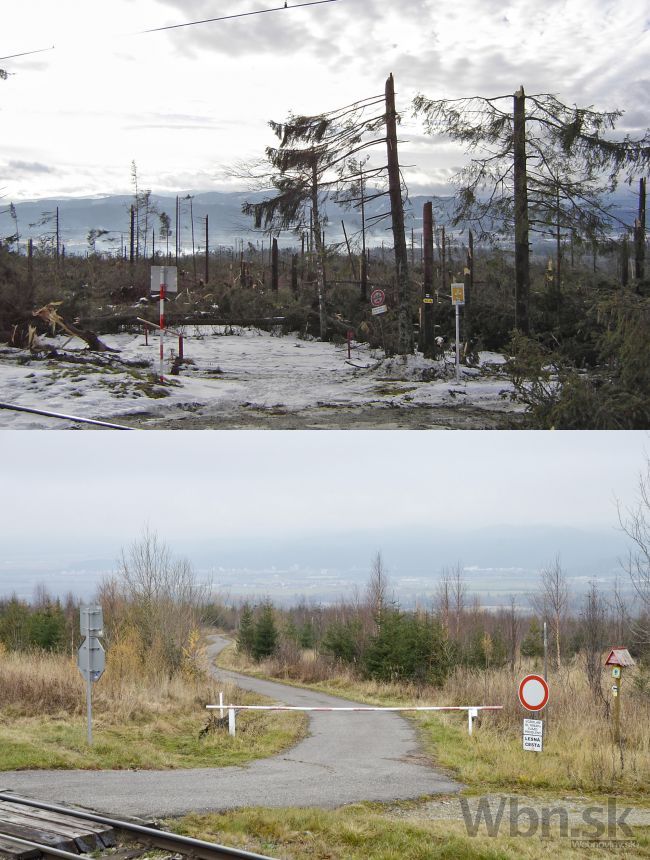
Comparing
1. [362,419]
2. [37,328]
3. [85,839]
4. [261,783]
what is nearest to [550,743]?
[261,783]

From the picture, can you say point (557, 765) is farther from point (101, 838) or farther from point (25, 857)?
point (25, 857)

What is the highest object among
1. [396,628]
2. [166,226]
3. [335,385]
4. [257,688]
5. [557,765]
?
[166,226]

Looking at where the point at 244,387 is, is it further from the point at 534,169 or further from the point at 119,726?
the point at 119,726

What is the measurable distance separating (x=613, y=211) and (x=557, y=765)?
5350 mm

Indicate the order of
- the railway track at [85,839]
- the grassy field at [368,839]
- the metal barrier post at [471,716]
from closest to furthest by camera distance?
the railway track at [85,839] → the grassy field at [368,839] → the metal barrier post at [471,716]

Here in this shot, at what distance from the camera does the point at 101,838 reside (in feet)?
19.9

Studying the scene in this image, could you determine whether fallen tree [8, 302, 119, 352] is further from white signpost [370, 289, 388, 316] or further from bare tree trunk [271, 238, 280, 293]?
white signpost [370, 289, 388, 316]

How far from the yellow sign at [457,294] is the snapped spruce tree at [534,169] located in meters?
0.43

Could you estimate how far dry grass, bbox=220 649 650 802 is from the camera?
27.9 feet

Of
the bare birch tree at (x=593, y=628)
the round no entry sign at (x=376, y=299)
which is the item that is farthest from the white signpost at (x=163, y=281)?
the bare birch tree at (x=593, y=628)

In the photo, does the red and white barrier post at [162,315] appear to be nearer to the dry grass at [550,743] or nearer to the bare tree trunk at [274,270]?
the bare tree trunk at [274,270]

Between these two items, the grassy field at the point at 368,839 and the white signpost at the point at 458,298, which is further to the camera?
the white signpost at the point at 458,298

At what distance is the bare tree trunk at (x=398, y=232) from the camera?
7.26 metres

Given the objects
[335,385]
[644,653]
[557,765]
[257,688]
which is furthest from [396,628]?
[335,385]
